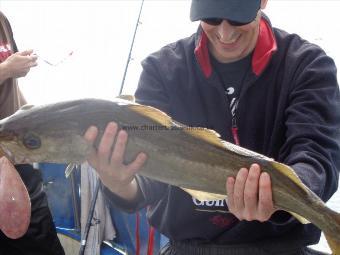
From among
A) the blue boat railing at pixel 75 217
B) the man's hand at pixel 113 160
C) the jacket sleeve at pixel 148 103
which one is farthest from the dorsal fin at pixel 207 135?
the blue boat railing at pixel 75 217

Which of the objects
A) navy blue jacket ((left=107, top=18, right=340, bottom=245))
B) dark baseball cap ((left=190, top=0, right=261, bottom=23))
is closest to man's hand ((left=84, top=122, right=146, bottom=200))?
navy blue jacket ((left=107, top=18, right=340, bottom=245))

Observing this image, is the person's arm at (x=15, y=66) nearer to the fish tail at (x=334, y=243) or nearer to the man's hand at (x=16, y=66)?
the man's hand at (x=16, y=66)

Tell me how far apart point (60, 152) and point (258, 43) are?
4.31 feet

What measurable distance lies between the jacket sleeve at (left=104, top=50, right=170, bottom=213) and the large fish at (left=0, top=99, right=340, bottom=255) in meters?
0.54

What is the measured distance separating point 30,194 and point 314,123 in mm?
2628

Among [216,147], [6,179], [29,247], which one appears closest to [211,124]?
[216,147]

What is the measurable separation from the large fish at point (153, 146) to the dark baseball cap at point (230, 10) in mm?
754

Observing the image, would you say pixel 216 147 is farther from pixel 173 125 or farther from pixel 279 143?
pixel 279 143

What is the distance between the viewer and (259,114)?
100 inches

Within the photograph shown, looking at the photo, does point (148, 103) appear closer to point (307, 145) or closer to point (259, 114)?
point (259, 114)

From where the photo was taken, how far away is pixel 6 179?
329cm

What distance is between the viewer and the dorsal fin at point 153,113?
1.99 metres

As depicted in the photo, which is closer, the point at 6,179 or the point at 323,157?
the point at 323,157

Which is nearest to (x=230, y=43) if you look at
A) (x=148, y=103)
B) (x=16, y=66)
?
(x=148, y=103)
